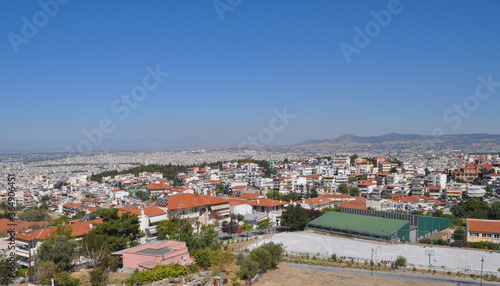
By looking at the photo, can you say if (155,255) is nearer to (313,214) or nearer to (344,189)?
(313,214)

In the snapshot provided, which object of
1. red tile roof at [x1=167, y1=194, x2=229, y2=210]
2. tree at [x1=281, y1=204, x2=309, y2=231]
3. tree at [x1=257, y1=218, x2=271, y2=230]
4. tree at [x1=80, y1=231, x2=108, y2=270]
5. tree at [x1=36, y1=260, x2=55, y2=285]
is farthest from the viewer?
tree at [x1=257, y1=218, x2=271, y2=230]

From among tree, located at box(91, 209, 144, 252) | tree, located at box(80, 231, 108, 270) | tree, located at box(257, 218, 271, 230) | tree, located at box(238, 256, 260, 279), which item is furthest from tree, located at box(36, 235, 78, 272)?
tree, located at box(257, 218, 271, 230)

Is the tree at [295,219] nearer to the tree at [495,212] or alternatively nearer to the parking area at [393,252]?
the parking area at [393,252]

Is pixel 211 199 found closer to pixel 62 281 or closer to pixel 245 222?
pixel 245 222

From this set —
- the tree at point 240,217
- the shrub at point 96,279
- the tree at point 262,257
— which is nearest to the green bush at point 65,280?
the shrub at point 96,279

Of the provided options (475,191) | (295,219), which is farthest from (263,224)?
(475,191)

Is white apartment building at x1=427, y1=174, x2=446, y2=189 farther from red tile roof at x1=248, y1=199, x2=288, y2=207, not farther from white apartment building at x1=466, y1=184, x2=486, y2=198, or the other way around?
red tile roof at x1=248, y1=199, x2=288, y2=207

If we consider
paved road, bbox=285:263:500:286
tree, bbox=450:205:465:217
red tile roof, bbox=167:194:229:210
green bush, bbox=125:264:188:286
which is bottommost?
tree, bbox=450:205:465:217
